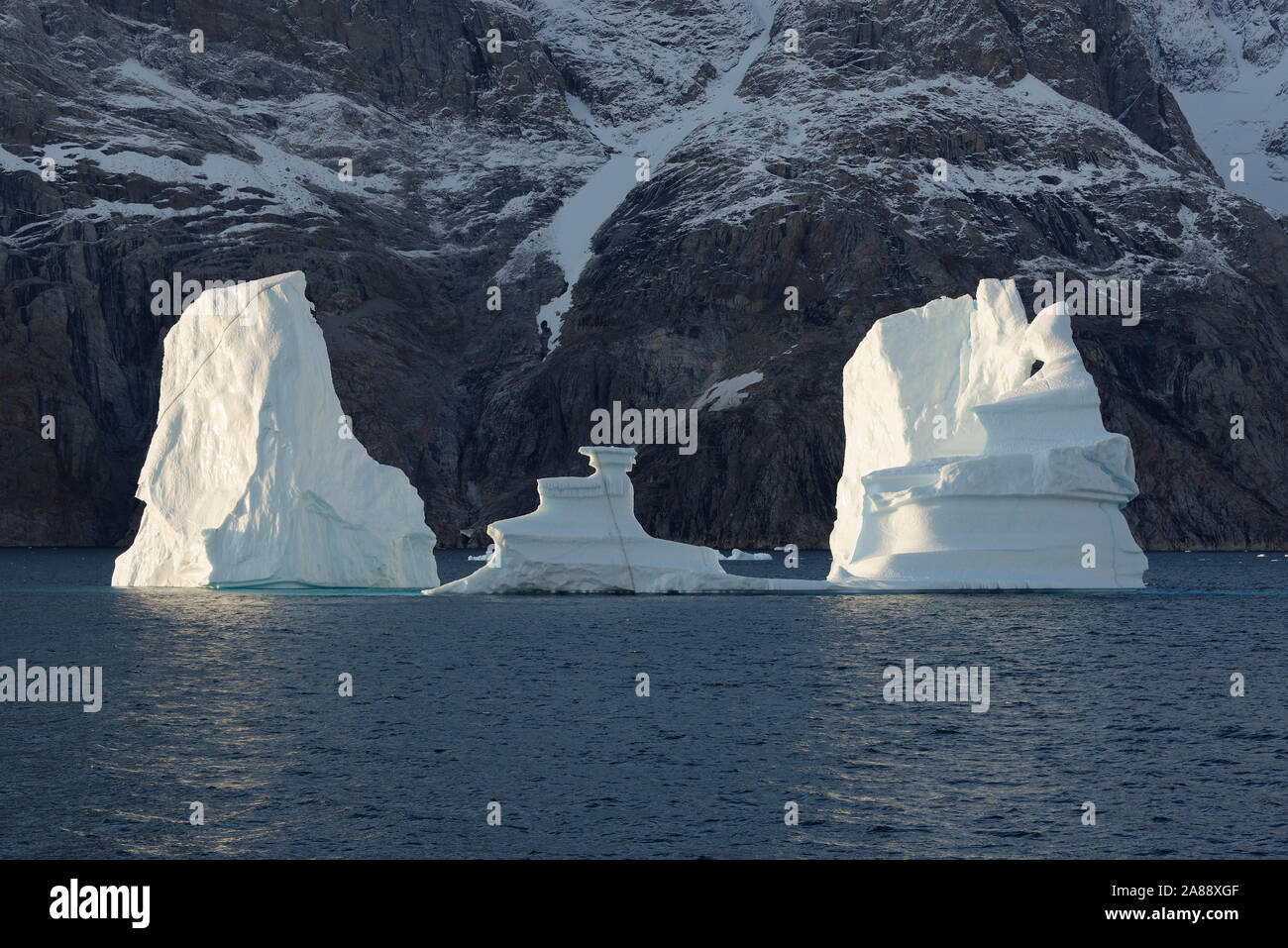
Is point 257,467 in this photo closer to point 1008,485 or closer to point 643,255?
point 1008,485

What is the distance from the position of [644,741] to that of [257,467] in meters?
35.3

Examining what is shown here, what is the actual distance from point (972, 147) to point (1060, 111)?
45.6ft

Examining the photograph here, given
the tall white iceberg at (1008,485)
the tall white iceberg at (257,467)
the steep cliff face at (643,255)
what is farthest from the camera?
the steep cliff face at (643,255)

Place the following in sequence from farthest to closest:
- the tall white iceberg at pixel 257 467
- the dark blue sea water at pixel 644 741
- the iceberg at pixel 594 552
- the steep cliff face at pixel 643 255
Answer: the steep cliff face at pixel 643 255 < the tall white iceberg at pixel 257 467 < the iceberg at pixel 594 552 < the dark blue sea water at pixel 644 741

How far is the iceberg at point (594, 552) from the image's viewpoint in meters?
57.3

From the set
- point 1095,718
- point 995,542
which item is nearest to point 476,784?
point 1095,718

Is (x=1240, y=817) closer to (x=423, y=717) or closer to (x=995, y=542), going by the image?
(x=423, y=717)

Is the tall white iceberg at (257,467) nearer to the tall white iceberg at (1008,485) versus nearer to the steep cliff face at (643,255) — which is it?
the tall white iceberg at (1008,485)

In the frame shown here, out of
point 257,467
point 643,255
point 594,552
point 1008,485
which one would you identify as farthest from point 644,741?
point 643,255

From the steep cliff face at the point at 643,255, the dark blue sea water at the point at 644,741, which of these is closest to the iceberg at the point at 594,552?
the dark blue sea water at the point at 644,741

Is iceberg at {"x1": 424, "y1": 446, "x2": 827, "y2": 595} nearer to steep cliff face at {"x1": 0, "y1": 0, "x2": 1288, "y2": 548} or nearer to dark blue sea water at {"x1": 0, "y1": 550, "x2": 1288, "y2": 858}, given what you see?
dark blue sea water at {"x1": 0, "y1": 550, "x2": 1288, "y2": 858}

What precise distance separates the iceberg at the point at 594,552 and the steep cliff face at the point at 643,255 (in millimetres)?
84373

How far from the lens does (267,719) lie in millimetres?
32094
